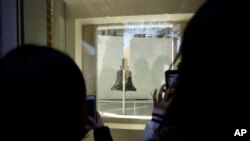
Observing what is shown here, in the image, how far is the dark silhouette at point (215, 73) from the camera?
1.28 ft

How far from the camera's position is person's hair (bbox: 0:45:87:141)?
49 cm

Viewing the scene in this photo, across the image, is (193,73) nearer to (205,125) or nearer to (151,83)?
(205,125)

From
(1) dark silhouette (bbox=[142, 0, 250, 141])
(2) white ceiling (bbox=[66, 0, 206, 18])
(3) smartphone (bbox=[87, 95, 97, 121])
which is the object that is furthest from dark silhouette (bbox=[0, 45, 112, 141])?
(2) white ceiling (bbox=[66, 0, 206, 18])

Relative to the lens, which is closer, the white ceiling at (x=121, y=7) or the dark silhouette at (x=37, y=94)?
the dark silhouette at (x=37, y=94)

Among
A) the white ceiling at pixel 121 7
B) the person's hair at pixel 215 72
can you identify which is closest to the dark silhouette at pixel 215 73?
the person's hair at pixel 215 72

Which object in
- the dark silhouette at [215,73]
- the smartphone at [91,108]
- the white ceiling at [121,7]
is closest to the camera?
the dark silhouette at [215,73]

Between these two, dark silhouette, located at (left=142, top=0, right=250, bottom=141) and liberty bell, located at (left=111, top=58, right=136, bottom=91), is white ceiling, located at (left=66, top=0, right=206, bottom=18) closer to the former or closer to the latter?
liberty bell, located at (left=111, top=58, right=136, bottom=91)

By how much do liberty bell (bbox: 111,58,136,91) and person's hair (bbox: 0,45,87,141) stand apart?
4.47 ft

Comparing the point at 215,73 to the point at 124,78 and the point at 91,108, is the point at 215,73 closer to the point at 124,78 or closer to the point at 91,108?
the point at 91,108

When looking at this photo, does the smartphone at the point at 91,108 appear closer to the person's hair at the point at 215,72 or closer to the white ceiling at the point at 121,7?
A: the person's hair at the point at 215,72

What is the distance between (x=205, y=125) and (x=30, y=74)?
289mm

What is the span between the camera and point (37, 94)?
49 centimetres

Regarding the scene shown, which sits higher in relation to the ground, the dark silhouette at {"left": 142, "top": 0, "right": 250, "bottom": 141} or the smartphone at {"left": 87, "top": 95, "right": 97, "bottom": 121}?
the dark silhouette at {"left": 142, "top": 0, "right": 250, "bottom": 141}

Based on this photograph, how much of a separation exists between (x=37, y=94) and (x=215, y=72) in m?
0.29
